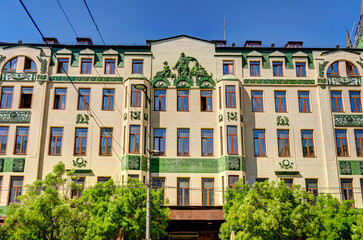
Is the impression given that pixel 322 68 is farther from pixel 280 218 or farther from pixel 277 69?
pixel 280 218

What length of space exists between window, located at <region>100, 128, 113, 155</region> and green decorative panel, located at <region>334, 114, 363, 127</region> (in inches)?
749

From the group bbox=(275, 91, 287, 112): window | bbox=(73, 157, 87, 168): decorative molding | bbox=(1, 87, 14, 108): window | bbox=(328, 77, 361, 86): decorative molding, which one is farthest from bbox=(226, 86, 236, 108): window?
bbox=(1, 87, 14, 108): window

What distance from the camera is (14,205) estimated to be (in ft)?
75.0

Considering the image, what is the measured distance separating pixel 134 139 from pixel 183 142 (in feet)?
13.5

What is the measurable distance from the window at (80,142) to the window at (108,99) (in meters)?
2.58

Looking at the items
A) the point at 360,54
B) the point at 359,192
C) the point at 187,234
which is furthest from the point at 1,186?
the point at 360,54

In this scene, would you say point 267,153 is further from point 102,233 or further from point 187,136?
point 102,233

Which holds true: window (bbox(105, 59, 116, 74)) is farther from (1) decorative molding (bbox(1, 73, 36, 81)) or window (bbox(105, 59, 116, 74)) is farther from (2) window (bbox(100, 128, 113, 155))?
(1) decorative molding (bbox(1, 73, 36, 81))

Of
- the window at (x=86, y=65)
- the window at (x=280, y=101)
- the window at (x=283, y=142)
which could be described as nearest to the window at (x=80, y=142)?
the window at (x=86, y=65)

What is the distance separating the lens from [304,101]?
32.9m

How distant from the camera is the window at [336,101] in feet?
107

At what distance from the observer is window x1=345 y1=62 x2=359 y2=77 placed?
33656 millimetres

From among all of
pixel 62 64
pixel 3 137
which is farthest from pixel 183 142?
pixel 3 137

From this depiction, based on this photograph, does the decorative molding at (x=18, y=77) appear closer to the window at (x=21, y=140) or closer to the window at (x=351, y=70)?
the window at (x=21, y=140)
